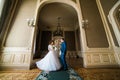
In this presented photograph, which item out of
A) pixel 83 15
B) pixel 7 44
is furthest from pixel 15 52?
pixel 83 15

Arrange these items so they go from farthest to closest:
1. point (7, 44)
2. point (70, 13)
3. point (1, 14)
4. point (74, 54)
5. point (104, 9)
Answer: point (74, 54), point (70, 13), point (104, 9), point (7, 44), point (1, 14)

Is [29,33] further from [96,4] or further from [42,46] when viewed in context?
[42,46]

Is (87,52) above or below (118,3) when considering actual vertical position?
below

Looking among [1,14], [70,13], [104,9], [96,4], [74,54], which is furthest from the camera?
[74,54]

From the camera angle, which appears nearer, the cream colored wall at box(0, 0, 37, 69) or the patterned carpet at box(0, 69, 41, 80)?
the patterned carpet at box(0, 69, 41, 80)

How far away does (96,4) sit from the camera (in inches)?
230

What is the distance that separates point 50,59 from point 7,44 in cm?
224

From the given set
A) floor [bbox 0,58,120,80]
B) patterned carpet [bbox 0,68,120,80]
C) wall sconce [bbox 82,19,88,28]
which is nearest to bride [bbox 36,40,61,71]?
floor [bbox 0,58,120,80]

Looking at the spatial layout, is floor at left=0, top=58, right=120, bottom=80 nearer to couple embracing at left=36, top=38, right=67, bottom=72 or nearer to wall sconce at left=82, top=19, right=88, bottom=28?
couple embracing at left=36, top=38, right=67, bottom=72

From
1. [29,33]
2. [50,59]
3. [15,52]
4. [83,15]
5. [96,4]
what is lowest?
[50,59]

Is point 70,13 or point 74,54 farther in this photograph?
point 74,54

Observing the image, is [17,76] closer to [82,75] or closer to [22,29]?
[82,75]

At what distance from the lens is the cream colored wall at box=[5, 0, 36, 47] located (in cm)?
454

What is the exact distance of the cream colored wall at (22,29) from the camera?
179 inches
